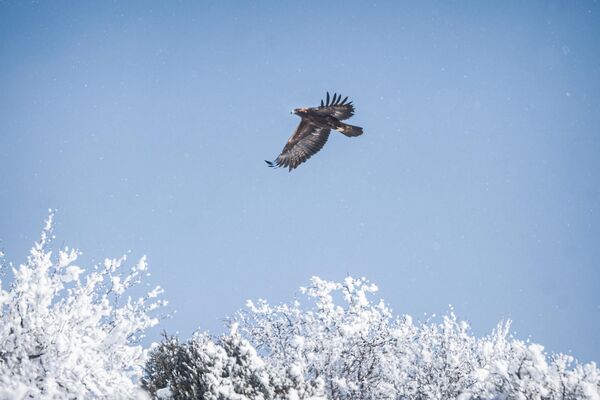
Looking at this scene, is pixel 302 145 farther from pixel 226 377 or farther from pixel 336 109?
pixel 226 377

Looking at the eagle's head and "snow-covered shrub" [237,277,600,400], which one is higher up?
the eagle's head

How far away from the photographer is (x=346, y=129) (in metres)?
12.7

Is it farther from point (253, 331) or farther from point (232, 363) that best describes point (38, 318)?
point (253, 331)

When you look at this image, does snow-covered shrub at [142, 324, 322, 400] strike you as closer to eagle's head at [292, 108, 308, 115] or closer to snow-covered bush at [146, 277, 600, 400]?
snow-covered bush at [146, 277, 600, 400]

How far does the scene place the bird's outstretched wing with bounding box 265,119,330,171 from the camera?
13664 mm

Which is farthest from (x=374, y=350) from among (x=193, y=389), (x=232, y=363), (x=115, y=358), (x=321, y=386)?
(x=115, y=358)

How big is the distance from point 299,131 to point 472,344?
10.4m

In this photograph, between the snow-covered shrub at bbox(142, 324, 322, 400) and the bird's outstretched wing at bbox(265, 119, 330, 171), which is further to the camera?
the bird's outstretched wing at bbox(265, 119, 330, 171)

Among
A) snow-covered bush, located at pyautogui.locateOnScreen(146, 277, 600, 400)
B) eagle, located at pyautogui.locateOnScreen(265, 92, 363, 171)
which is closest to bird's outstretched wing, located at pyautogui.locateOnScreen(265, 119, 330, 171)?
eagle, located at pyautogui.locateOnScreen(265, 92, 363, 171)

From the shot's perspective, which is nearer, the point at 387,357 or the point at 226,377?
the point at 226,377

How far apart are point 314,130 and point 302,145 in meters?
0.67

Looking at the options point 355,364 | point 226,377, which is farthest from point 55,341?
point 355,364

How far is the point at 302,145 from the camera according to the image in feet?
46.2

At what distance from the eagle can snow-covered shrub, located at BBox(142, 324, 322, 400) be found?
535 centimetres
